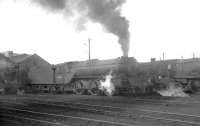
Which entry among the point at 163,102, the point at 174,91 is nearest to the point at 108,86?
the point at 174,91

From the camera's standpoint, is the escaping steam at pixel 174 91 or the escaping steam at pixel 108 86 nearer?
the escaping steam at pixel 174 91

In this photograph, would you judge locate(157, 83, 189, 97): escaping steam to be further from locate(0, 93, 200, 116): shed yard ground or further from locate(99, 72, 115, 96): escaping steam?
locate(99, 72, 115, 96): escaping steam

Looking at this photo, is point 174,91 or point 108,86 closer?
point 174,91

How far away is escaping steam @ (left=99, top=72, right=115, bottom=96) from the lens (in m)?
20.3

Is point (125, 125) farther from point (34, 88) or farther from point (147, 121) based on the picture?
point (34, 88)

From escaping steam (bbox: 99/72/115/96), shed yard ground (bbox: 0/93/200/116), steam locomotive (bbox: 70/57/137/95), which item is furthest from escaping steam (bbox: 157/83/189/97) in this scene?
Result: escaping steam (bbox: 99/72/115/96)

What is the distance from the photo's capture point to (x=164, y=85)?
61.8 feet

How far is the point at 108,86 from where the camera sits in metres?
20.8

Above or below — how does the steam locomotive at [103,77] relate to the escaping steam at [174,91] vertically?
above

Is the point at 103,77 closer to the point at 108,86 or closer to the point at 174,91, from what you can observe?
the point at 108,86

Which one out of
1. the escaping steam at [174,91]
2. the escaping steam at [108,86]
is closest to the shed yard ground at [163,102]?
the escaping steam at [174,91]

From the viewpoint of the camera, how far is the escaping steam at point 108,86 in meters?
20.3

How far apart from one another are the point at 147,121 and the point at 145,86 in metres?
10.6

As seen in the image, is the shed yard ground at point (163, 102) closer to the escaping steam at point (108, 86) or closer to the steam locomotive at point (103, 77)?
the steam locomotive at point (103, 77)
